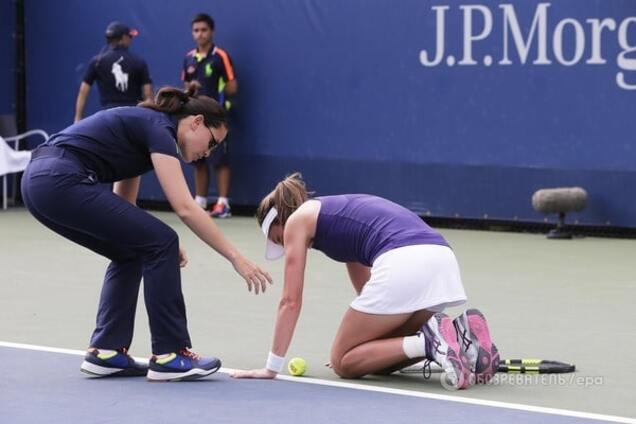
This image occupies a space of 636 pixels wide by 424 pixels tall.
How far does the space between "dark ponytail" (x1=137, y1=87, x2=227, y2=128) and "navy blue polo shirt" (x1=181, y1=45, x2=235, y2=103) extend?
790cm

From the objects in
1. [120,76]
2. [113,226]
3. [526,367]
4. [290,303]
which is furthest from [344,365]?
[120,76]

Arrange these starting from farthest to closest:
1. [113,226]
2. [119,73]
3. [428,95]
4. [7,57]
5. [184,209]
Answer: [7,57]
[119,73]
[428,95]
[113,226]
[184,209]

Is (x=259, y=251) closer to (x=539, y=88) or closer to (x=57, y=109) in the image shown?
(x=539, y=88)

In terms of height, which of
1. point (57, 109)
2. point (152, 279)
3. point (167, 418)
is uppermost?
point (57, 109)

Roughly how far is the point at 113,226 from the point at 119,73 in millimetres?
8340

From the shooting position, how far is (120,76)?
47.6 feet

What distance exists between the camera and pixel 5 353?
7273mm

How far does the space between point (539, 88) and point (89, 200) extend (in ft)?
23.6

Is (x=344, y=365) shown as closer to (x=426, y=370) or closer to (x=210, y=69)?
(x=426, y=370)

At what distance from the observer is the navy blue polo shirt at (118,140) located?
6383mm

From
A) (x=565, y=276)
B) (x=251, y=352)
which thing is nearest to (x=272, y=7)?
(x=565, y=276)

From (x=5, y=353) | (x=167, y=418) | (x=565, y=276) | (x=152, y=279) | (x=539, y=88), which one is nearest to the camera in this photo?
(x=167, y=418)
